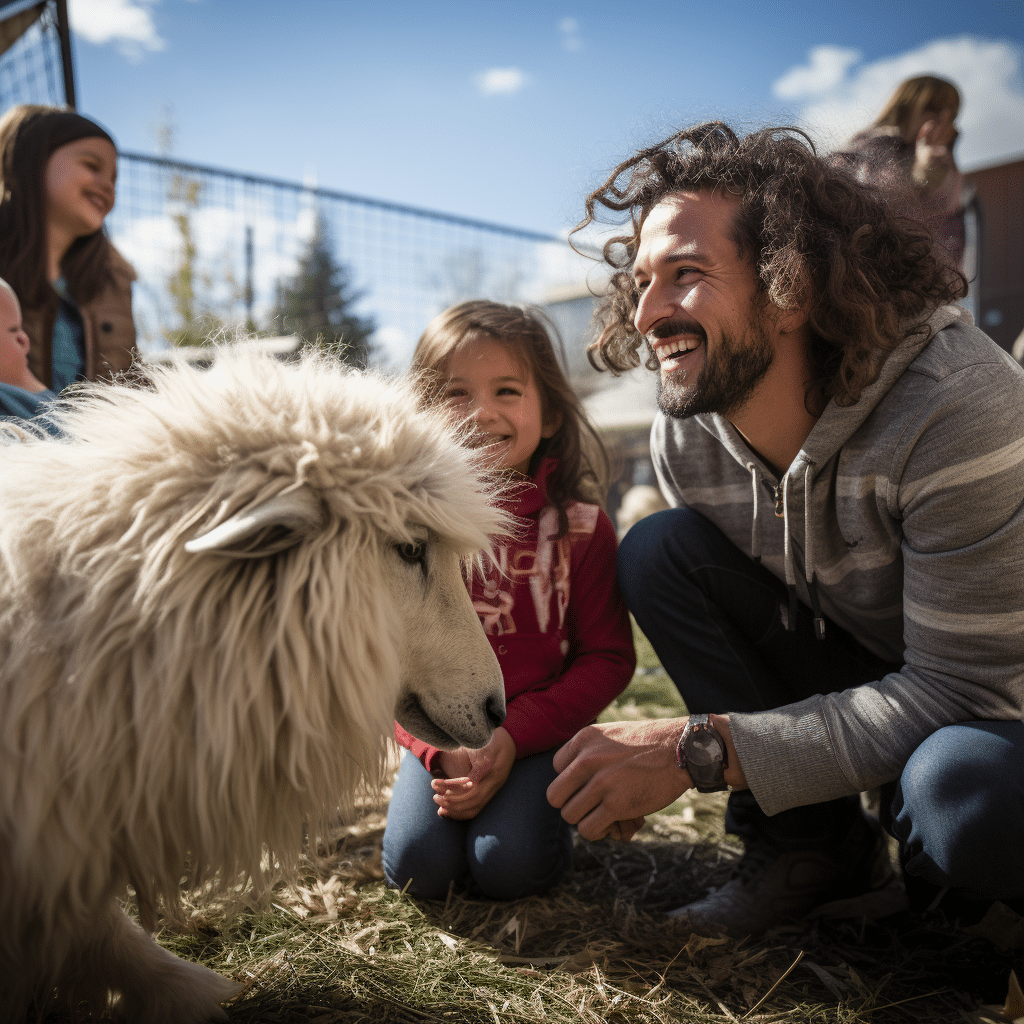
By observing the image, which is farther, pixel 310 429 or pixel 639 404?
pixel 639 404

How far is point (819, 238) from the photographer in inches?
89.7

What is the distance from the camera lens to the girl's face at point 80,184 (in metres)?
3.84

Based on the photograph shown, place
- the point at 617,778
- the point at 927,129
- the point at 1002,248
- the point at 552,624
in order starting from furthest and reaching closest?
the point at 1002,248
the point at 927,129
the point at 552,624
the point at 617,778

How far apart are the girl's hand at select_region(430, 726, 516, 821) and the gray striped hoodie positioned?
0.71 metres

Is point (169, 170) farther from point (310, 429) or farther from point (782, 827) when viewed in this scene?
point (782, 827)

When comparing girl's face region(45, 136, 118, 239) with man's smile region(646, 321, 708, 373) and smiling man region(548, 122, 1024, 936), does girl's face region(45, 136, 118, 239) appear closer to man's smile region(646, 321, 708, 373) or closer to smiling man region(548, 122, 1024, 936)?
smiling man region(548, 122, 1024, 936)

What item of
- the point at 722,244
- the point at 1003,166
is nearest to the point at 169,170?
the point at 722,244

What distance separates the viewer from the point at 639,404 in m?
9.05

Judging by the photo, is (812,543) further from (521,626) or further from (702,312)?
(521,626)

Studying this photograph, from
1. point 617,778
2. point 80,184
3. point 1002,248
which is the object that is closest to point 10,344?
point 80,184

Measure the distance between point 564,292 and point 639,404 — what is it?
171cm

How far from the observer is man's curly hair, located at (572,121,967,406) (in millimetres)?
2107

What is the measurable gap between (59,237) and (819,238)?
3.54 meters

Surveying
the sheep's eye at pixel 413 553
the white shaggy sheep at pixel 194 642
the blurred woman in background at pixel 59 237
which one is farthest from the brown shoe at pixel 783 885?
the blurred woman in background at pixel 59 237
